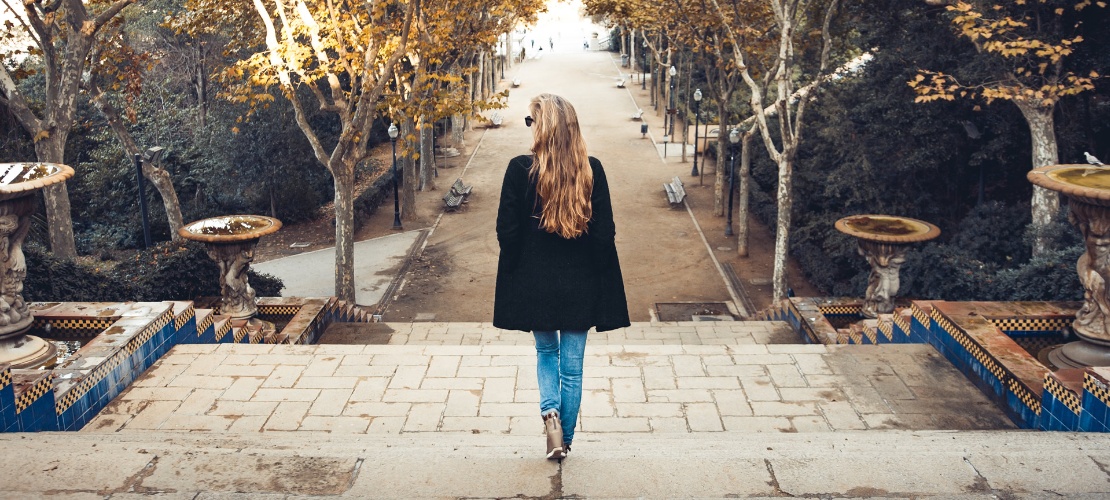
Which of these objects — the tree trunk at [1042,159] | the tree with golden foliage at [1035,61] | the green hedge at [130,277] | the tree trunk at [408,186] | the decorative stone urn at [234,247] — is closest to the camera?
the decorative stone urn at [234,247]

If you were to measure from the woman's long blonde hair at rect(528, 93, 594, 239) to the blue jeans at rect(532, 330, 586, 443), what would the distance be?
57 cm

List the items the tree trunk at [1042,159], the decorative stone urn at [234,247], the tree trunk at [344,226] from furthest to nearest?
the tree trunk at [344,226], the tree trunk at [1042,159], the decorative stone urn at [234,247]

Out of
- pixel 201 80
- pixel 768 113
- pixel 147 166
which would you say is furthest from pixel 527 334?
pixel 201 80

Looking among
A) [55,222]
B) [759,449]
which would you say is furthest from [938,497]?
[55,222]

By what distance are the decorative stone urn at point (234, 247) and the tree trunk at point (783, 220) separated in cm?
860

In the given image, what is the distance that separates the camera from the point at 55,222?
47.4 feet

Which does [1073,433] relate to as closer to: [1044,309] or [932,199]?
[1044,309]

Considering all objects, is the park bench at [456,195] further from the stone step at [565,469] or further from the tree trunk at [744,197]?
the stone step at [565,469]

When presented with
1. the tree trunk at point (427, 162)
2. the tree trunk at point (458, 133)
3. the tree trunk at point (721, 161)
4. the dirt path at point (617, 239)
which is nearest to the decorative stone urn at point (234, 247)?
the dirt path at point (617, 239)

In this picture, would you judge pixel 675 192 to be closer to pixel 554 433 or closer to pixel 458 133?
pixel 458 133

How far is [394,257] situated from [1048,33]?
13.6 m

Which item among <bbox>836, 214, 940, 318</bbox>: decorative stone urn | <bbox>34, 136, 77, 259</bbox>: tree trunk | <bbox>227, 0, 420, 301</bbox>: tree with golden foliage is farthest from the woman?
<bbox>34, 136, 77, 259</bbox>: tree trunk

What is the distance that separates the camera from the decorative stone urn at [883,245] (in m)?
10.5

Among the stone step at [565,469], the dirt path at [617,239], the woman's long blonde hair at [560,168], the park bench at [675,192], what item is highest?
the woman's long blonde hair at [560,168]
